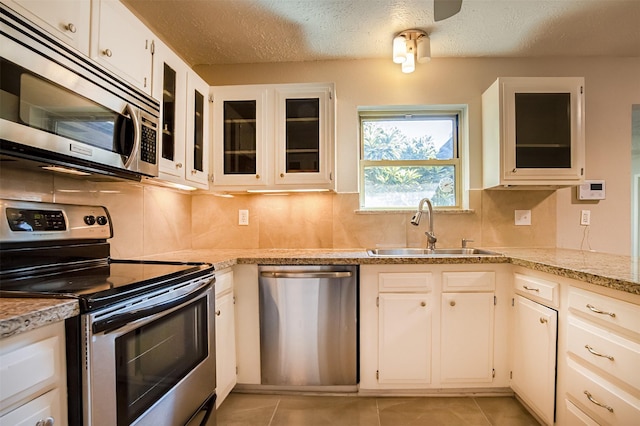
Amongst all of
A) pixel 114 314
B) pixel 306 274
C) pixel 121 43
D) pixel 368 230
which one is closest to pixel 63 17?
pixel 121 43

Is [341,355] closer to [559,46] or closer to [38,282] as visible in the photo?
[38,282]

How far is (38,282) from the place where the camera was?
1.10 meters

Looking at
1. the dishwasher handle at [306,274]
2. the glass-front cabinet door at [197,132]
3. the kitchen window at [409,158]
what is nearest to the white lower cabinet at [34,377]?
the dishwasher handle at [306,274]

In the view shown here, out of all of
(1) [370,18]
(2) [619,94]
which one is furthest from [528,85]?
(1) [370,18]

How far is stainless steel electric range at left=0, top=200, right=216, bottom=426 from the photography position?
34.6 inches

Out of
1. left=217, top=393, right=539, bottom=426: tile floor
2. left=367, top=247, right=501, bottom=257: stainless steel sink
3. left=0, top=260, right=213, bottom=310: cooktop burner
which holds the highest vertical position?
left=0, top=260, right=213, bottom=310: cooktop burner

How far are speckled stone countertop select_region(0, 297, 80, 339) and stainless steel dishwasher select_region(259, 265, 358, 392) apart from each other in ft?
3.80

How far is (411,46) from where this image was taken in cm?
219

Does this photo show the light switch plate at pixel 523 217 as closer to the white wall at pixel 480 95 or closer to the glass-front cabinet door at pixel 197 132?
the white wall at pixel 480 95

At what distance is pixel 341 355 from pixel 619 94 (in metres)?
2.88

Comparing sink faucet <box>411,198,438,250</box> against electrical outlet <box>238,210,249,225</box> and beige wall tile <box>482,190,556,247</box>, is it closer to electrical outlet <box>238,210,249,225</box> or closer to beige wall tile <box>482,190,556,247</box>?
beige wall tile <box>482,190,556,247</box>

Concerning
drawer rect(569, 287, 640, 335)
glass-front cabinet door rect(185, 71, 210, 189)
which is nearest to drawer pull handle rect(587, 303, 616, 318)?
drawer rect(569, 287, 640, 335)

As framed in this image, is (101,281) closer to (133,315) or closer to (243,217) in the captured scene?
(133,315)

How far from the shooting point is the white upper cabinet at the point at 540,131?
2.13 metres
